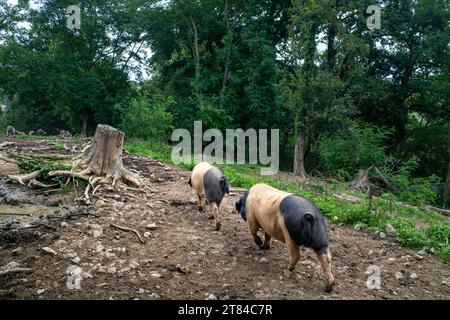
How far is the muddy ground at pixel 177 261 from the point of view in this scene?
13.5ft

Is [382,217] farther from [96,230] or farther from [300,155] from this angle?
[300,155]

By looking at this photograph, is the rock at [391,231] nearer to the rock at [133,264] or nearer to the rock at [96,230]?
the rock at [133,264]

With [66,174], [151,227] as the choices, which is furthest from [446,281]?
[66,174]

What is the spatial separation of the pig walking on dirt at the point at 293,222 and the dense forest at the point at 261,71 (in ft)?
39.2

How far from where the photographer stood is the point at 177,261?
487 cm

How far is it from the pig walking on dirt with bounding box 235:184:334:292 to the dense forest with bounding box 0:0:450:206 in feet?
39.2

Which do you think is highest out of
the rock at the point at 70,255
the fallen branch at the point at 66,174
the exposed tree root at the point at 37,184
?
the fallen branch at the point at 66,174

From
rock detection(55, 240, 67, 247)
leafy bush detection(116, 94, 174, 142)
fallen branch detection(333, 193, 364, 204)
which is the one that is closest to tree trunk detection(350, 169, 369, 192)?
fallen branch detection(333, 193, 364, 204)

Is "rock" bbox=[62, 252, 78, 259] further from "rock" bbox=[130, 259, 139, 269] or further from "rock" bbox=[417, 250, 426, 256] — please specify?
"rock" bbox=[417, 250, 426, 256]

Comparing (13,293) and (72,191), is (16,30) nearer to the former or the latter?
(72,191)

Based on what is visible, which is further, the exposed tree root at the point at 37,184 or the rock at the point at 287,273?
the exposed tree root at the point at 37,184

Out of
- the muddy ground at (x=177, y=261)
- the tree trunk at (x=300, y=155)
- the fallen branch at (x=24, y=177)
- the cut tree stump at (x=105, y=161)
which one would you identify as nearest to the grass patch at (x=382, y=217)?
the muddy ground at (x=177, y=261)

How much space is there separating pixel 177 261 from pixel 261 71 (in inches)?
766

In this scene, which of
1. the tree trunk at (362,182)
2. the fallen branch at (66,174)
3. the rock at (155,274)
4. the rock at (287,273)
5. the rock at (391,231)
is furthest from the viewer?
the tree trunk at (362,182)
